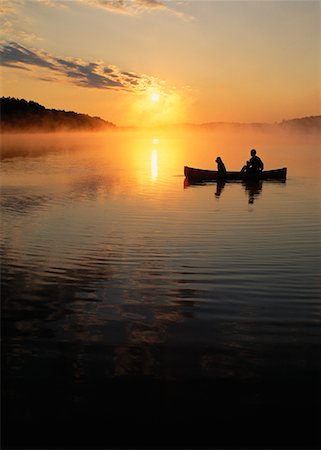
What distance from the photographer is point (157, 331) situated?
836 centimetres

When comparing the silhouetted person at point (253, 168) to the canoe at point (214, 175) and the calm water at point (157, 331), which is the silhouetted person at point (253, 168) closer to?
the canoe at point (214, 175)

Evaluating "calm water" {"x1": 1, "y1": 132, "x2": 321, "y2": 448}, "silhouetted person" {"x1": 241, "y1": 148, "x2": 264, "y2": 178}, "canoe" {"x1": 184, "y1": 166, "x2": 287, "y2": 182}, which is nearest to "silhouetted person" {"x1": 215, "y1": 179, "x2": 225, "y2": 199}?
"canoe" {"x1": 184, "y1": 166, "x2": 287, "y2": 182}

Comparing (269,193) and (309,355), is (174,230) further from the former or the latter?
(269,193)

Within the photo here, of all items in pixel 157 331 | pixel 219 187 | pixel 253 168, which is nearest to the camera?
pixel 157 331

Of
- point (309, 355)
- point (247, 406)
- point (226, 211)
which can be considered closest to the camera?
point (247, 406)

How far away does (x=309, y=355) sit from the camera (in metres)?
7.35

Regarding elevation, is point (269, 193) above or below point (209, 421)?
above

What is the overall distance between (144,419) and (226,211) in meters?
18.5

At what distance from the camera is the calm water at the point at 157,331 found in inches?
223

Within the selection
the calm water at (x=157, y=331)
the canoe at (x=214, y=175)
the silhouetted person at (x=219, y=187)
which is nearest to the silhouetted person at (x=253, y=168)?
the canoe at (x=214, y=175)

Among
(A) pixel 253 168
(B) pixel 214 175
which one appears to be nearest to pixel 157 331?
(A) pixel 253 168

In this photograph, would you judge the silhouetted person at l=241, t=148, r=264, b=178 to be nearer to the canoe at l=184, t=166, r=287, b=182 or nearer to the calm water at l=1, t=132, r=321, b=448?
the canoe at l=184, t=166, r=287, b=182

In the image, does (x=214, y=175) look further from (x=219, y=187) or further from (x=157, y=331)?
(x=157, y=331)

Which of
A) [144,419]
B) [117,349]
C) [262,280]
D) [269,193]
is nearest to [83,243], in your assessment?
[262,280]
